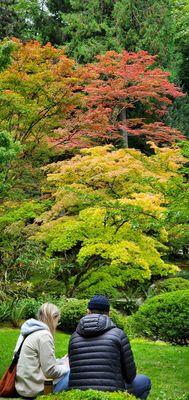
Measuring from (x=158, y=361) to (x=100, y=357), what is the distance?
198 inches

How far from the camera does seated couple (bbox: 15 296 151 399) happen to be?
3881 mm

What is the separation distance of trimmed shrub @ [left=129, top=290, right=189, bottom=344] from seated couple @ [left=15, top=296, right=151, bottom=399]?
5.49 m

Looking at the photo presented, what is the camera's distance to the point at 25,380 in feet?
14.3

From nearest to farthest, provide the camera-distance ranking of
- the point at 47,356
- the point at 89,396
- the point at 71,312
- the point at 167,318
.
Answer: the point at 89,396 → the point at 47,356 → the point at 167,318 → the point at 71,312

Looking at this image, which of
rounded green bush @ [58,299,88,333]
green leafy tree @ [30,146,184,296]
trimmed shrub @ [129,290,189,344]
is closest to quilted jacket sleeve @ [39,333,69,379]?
green leafy tree @ [30,146,184,296]

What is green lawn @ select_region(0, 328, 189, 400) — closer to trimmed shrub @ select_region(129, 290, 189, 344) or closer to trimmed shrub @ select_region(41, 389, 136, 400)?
trimmed shrub @ select_region(129, 290, 189, 344)

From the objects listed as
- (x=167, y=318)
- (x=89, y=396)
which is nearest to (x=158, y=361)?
(x=167, y=318)

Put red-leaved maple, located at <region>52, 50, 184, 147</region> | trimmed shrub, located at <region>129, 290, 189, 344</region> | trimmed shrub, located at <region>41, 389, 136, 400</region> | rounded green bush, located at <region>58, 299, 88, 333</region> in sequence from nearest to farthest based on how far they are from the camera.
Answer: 1. trimmed shrub, located at <region>41, 389, 136, 400</region>
2. trimmed shrub, located at <region>129, 290, 189, 344</region>
3. rounded green bush, located at <region>58, 299, 88, 333</region>
4. red-leaved maple, located at <region>52, 50, 184, 147</region>

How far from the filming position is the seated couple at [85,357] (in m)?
3.88

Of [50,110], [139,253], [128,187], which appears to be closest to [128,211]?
[139,253]

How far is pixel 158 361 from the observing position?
8.58m

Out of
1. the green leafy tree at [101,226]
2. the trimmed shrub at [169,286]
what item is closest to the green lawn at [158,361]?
the green leafy tree at [101,226]

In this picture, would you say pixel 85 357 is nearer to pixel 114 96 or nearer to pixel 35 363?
pixel 35 363

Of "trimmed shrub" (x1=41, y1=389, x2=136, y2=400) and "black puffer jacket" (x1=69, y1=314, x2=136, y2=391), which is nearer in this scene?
"trimmed shrub" (x1=41, y1=389, x2=136, y2=400)
